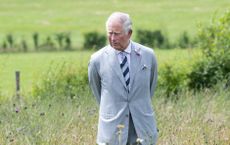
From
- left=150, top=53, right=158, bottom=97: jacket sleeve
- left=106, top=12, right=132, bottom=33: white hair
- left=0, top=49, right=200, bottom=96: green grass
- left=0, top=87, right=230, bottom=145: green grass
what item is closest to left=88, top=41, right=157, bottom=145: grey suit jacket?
left=150, top=53, right=158, bottom=97: jacket sleeve

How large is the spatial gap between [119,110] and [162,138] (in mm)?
2360

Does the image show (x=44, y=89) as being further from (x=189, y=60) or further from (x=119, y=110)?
(x=119, y=110)

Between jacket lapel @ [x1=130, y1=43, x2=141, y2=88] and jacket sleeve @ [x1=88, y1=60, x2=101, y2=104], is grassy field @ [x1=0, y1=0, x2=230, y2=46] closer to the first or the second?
jacket sleeve @ [x1=88, y1=60, x2=101, y2=104]

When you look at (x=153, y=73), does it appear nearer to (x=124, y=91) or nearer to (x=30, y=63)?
(x=124, y=91)

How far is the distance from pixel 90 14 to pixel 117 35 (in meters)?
50.9

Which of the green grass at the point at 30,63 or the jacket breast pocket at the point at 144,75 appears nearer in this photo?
the jacket breast pocket at the point at 144,75

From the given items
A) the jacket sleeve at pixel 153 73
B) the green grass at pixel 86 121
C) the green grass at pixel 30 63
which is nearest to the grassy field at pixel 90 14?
the green grass at pixel 30 63

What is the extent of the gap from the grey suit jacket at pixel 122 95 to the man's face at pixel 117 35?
166 millimetres

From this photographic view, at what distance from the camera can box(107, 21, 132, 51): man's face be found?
8195mm

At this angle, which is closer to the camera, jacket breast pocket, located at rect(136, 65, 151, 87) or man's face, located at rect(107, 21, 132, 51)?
man's face, located at rect(107, 21, 132, 51)

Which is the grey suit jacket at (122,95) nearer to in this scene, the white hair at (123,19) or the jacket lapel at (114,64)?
the jacket lapel at (114,64)

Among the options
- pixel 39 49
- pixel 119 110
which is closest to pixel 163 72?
pixel 119 110

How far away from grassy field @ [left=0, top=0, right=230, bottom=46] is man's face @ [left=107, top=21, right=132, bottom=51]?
107 ft

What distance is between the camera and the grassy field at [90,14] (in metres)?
49.9
